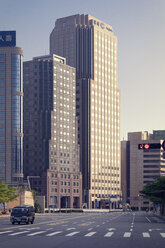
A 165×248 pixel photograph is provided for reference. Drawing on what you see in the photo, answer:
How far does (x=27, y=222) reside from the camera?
190 feet

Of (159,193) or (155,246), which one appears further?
(159,193)

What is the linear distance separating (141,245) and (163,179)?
3121 inches

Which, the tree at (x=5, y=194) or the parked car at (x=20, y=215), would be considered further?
the tree at (x=5, y=194)

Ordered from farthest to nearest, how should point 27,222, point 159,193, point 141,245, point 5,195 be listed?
1. point 5,195
2. point 159,193
3. point 27,222
4. point 141,245

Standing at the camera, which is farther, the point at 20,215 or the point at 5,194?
the point at 5,194

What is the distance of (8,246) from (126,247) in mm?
6112

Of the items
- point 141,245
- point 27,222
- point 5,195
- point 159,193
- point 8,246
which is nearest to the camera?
point 8,246

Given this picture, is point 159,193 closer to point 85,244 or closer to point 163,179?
point 163,179

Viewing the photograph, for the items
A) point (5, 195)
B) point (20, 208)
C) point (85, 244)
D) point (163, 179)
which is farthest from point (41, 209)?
point (85, 244)

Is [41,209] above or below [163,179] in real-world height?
below

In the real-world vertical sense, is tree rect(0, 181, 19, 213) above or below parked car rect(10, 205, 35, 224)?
below

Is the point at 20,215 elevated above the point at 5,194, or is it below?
above

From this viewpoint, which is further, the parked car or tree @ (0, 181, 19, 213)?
tree @ (0, 181, 19, 213)

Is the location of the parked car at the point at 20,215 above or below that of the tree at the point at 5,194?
above
